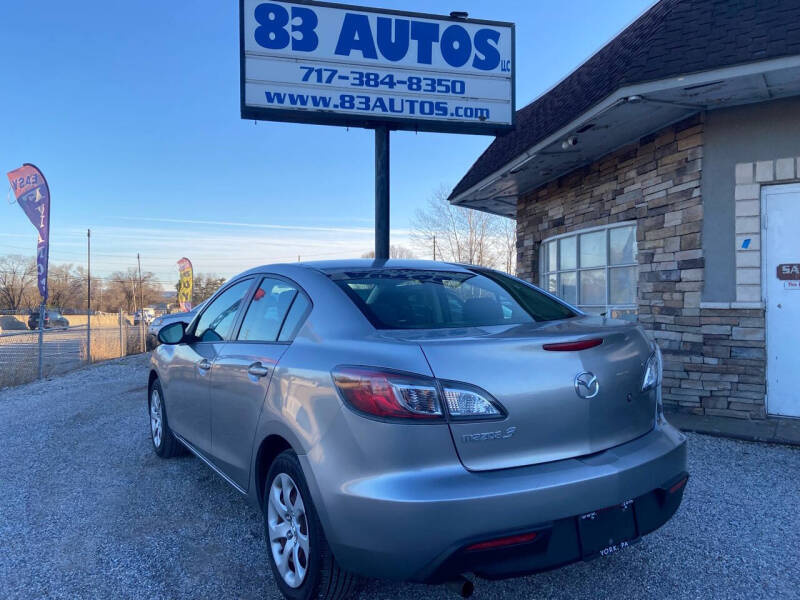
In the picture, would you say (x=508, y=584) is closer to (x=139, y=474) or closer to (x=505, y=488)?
(x=505, y=488)

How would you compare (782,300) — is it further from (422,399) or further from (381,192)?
(381,192)

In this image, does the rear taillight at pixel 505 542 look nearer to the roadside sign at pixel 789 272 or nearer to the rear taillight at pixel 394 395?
the rear taillight at pixel 394 395

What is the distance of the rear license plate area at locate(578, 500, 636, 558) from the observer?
2.02 m

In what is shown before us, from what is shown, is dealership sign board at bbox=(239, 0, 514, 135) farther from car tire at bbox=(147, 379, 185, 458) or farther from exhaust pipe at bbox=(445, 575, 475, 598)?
exhaust pipe at bbox=(445, 575, 475, 598)

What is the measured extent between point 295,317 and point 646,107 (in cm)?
494

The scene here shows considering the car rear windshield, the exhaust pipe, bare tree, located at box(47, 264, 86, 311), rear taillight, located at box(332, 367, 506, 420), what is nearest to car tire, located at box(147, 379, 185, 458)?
the car rear windshield

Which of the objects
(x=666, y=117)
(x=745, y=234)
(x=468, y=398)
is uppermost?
(x=666, y=117)

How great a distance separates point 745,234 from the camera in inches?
222

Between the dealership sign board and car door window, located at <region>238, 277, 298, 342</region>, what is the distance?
512 centimetres

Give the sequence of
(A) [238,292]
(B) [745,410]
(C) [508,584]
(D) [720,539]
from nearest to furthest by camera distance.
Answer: (C) [508,584], (D) [720,539], (A) [238,292], (B) [745,410]

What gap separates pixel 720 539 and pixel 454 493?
6.92ft

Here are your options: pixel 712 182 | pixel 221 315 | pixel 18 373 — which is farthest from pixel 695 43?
pixel 18 373

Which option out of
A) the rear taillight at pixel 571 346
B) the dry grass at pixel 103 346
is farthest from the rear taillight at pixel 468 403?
the dry grass at pixel 103 346

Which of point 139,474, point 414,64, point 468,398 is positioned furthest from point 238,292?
point 414,64
